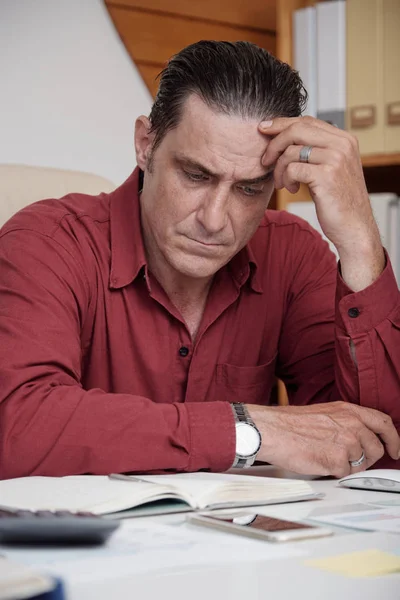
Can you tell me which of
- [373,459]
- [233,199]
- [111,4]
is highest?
[111,4]

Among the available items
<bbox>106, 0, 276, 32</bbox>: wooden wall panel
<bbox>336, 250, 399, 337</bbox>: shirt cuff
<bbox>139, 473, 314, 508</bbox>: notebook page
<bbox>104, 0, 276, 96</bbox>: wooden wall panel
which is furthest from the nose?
<bbox>106, 0, 276, 32</bbox>: wooden wall panel

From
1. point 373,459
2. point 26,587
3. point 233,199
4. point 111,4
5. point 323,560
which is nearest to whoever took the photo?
point 26,587

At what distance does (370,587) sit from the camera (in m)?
0.62

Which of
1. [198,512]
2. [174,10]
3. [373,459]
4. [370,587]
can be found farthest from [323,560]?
[174,10]

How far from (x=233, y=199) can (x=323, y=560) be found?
31.8 inches

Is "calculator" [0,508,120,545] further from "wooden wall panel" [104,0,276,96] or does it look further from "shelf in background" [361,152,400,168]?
"wooden wall panel" [104,0,276,96]

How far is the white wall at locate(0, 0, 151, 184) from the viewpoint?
224 cm

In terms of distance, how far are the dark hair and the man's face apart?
0.8 inches

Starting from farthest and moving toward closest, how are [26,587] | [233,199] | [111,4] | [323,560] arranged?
[111,4], [233,199], [323,560], [26,587]

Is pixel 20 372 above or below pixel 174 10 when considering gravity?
below

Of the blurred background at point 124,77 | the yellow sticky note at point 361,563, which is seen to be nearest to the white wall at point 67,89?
the blurred background at point 124,77

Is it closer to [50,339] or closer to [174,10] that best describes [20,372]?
[50,339]

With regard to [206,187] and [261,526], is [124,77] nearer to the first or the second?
[206,187]

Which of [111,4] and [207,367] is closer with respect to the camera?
[207,367]
